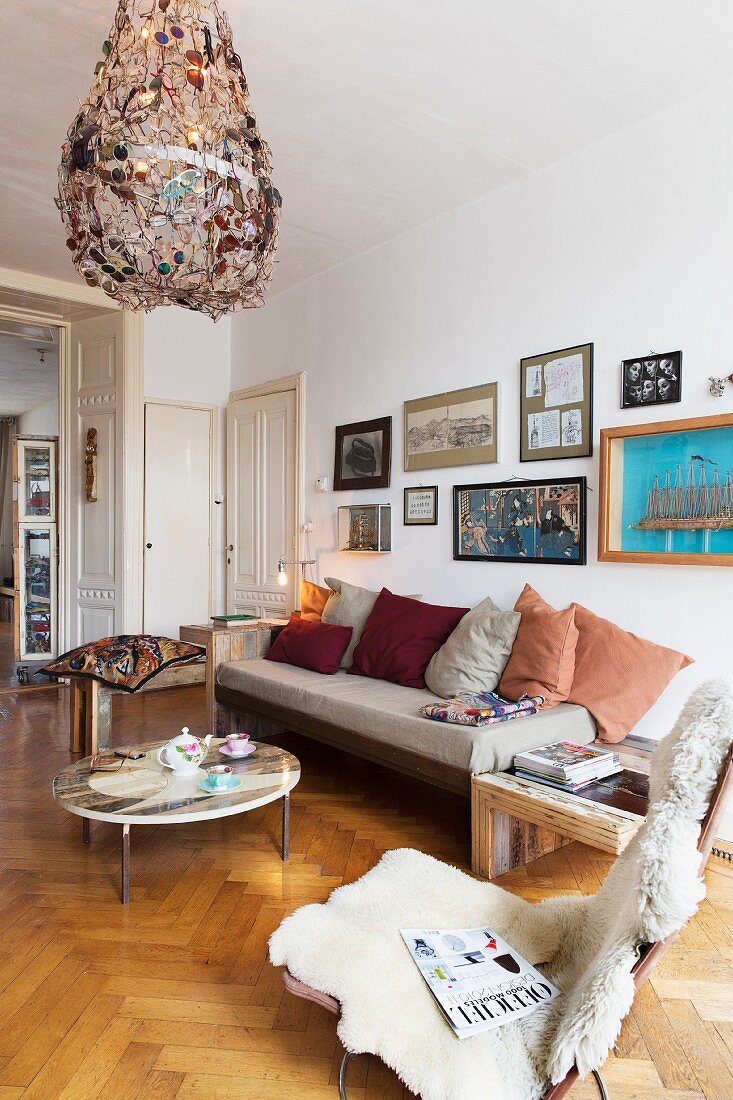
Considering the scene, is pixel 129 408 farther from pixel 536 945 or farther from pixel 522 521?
pixel 536 945

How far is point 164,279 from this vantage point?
7.40 feet

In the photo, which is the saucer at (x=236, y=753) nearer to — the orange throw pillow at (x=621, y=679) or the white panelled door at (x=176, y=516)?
the orange throw pillow at (x=621, y=679)

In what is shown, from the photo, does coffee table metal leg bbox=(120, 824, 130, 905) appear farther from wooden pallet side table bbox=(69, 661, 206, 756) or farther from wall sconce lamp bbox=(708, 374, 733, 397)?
wall sconce lamp bbox=(708, 374, 733, 397)

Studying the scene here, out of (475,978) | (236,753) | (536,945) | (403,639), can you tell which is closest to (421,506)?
(403,639)

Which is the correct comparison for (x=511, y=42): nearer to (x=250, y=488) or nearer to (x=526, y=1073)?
(x=526, y=1073)

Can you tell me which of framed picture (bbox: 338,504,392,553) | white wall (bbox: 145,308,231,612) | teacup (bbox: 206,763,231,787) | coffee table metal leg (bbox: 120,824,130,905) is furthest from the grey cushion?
white wall (bbox: 145,308,231,612)

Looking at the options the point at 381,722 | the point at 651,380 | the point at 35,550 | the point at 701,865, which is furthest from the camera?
the point at 35,550

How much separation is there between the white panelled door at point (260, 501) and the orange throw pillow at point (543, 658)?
8.41ft

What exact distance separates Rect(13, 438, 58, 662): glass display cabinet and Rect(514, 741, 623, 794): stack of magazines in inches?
207

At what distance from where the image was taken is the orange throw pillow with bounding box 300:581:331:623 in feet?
15.5

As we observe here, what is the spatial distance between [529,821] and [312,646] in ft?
6.17

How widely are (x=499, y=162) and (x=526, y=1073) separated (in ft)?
12.7

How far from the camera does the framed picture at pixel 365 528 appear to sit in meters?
4.72

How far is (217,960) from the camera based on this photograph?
212 centimetres
